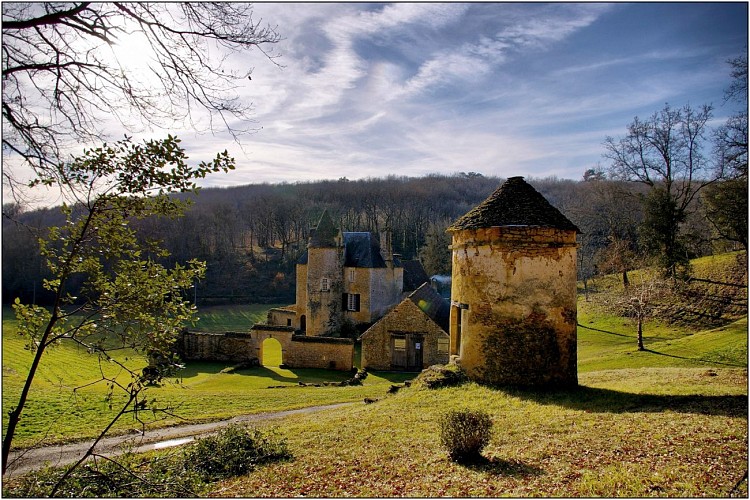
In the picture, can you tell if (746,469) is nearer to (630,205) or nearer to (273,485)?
(273,485)

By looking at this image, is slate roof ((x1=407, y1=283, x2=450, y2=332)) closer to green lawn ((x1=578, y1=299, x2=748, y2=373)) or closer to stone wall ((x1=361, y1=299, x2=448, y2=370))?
stone wall ((x1=361, y1=299, x2=448, y2=370))

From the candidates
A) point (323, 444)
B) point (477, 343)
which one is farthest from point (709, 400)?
point (323, 444)

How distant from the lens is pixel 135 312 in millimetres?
5992

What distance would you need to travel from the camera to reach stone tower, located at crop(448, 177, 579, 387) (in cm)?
1389

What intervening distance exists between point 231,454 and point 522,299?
8.96m

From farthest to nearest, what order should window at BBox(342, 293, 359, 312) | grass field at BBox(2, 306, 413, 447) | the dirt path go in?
window at BBox(342, 293, 359, 312)
grass field at BBox(2, 306, 413, 447)
the dirt path

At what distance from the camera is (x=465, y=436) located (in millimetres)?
8273

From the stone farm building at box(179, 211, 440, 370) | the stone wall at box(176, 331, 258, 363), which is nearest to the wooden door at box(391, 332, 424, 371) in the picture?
the stone farm building at box(179, 211, 440, 370)

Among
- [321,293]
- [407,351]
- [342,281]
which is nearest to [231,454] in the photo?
[407,351]

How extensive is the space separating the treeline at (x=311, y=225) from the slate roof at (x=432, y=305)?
627 inches

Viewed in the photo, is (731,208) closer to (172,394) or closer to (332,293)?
(332,293)

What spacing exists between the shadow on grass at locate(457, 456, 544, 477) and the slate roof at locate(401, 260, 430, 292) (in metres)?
36.7

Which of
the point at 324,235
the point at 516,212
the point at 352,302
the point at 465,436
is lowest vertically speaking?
the point at 352,302

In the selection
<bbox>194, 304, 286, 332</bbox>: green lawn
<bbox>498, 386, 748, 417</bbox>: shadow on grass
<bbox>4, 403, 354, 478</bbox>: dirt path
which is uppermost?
<bbox>498, 386, 748, 417</bbox>: shadow on grass
